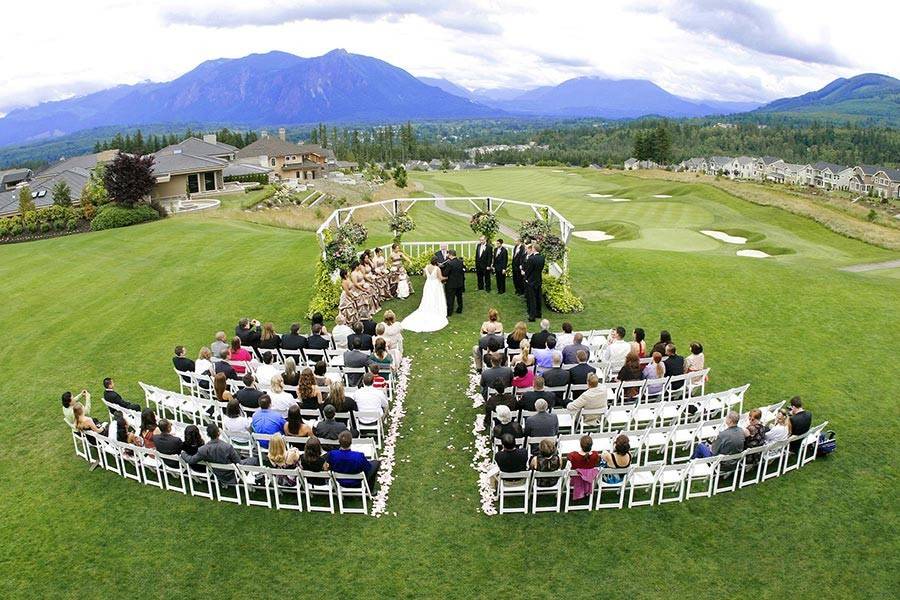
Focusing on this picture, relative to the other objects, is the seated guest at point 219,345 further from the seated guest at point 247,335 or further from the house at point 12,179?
the house at point 12,179

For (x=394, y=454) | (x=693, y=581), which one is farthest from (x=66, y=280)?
(x=693, y=581)

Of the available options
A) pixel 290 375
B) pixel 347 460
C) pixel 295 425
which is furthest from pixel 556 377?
pixel 290 375

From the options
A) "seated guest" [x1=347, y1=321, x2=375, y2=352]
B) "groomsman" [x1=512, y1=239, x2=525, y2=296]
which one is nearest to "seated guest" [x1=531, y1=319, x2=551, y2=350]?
"seated guest" [x1=347, y1=321, x2=375, y2=352]

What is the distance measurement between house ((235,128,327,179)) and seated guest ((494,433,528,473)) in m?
76.4

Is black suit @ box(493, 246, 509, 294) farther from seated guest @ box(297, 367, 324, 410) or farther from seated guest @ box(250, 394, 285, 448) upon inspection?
seated guest @ box(250, 394, 285, 448)

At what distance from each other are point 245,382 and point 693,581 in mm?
7486

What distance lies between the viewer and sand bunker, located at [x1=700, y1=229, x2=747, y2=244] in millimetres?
32625

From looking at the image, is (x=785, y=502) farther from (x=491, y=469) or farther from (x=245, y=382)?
(x=245, y=382)

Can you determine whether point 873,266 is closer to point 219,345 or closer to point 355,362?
point 355,362

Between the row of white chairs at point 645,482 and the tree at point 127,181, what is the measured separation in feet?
102

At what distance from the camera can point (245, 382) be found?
1071cm

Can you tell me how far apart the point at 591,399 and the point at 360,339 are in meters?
4.82

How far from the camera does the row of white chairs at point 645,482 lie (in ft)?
28.6

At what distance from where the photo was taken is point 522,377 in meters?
11.1
